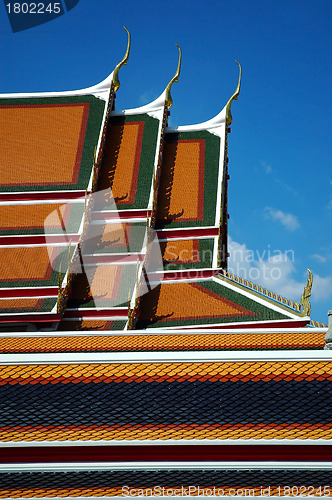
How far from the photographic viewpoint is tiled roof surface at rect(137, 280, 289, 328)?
1828 centimetres

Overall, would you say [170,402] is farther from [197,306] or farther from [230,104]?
[230,104]

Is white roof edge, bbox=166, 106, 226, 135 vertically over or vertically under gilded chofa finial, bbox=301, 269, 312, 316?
over

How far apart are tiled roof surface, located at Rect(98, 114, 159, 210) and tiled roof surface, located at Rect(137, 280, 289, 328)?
366cm

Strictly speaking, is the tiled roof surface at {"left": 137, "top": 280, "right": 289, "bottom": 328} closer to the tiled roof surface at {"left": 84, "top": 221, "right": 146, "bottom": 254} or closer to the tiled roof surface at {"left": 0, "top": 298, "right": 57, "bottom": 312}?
the tiled roof surface at {"left": 84, "top": 221, "right": 146, "bottom": 254}

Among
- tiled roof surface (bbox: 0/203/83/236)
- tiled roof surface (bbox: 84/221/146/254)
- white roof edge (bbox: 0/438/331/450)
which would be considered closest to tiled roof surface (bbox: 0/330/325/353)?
white roof edge (bbox: 0/438/331/450)

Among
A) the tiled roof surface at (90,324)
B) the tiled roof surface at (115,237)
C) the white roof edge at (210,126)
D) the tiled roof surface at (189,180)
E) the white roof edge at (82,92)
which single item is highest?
the white roof edge at (82,92)

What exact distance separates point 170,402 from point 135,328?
35.5 feet

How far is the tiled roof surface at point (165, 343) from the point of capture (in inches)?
451

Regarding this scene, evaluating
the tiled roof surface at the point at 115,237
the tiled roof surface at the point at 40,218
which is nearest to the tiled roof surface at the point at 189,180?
the tiled roof surface at the point at 115,237

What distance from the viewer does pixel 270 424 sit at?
7.05 meters

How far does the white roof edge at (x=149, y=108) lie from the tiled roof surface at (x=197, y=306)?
8.43 metres

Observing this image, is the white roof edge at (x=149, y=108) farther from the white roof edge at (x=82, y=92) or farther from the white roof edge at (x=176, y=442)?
the white roof edge at (x=176, y=442)

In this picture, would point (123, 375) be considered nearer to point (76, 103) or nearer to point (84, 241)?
point (84, 241)

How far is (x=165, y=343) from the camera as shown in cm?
1183
